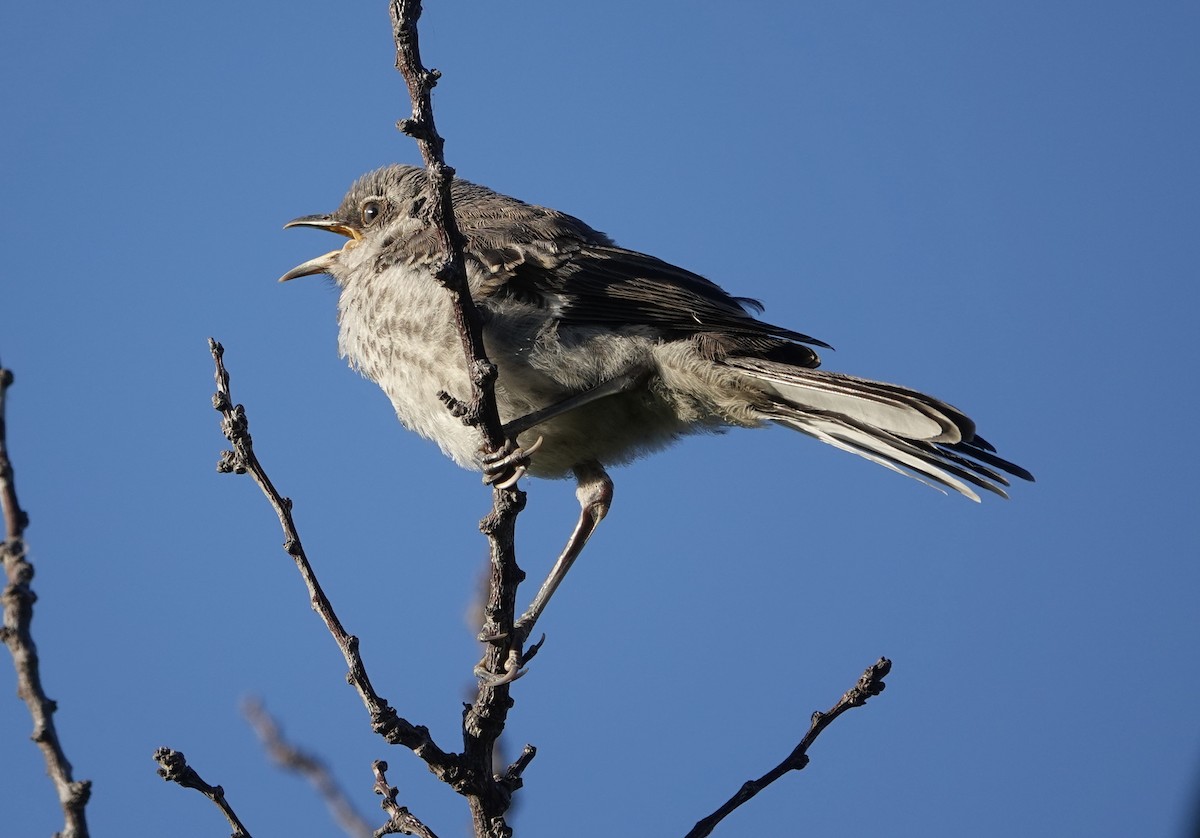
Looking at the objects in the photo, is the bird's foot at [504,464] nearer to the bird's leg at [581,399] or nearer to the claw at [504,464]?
the claw at [504,464]

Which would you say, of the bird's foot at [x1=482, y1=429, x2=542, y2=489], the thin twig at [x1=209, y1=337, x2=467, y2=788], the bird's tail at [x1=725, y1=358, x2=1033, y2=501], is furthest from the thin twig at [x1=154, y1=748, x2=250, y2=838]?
the bird's tail at [x1=725, y1=358, x2=1033, y2=501]

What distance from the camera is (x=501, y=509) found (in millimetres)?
4172

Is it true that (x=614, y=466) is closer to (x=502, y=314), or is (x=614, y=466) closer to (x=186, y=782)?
(x=502, y=314)

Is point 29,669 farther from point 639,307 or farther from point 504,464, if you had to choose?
point 639,307

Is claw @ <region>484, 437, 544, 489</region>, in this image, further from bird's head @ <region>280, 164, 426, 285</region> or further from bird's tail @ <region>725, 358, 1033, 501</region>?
bird's head @ <region>280, 164, 426, 285</region>

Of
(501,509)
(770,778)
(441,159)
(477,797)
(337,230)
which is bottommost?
(770,778)

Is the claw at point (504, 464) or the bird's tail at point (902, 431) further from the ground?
the claw at point (504, 464)

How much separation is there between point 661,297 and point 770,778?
7.13 ft

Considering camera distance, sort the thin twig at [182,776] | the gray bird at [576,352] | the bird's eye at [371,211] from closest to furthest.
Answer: the thin twig at [182,776]
the gray bird at [576,352]
the bird's eye at [371,211]

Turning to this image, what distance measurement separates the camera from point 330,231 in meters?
6.59

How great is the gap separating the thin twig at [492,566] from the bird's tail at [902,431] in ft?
4.08

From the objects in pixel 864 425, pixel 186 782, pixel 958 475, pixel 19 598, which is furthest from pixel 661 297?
pixel 19 598

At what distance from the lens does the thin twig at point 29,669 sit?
2.23 meters

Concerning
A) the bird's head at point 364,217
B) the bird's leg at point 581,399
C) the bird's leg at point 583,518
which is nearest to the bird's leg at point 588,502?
the bird's leg at point 583,518
